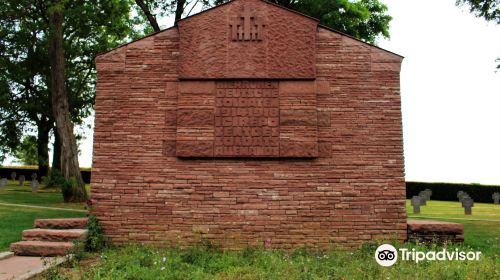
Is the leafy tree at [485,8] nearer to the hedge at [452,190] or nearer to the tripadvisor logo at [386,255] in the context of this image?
the tripadvisor logo at [386,255]

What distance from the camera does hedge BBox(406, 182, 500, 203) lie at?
30.2 metres

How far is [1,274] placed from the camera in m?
6.54

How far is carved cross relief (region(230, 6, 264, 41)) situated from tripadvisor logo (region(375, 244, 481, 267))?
454cm

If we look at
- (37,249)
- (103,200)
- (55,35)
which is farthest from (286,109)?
(55,35)

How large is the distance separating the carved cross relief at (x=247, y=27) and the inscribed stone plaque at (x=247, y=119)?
874 millimetres

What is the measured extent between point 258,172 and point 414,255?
10.0 ft

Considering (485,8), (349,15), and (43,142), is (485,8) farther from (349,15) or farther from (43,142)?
(43,142)

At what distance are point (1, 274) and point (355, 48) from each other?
23.7 ft

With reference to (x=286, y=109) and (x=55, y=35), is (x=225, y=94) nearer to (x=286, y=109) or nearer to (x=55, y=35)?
(x=286, y=109)

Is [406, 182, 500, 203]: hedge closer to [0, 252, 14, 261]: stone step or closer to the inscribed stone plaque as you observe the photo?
A: the inscribed stone plaque

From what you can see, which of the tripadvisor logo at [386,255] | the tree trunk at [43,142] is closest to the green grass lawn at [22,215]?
the tripadvisor logo at [386,255]

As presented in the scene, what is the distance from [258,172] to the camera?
8375 mm

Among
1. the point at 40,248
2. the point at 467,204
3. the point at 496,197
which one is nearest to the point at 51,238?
the point at 40,248

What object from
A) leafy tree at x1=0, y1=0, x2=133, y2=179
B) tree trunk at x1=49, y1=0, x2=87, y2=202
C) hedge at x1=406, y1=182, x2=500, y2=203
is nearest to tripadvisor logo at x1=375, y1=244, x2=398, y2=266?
tree trunk at x1=49, y1=0, x2=87, y2=202
